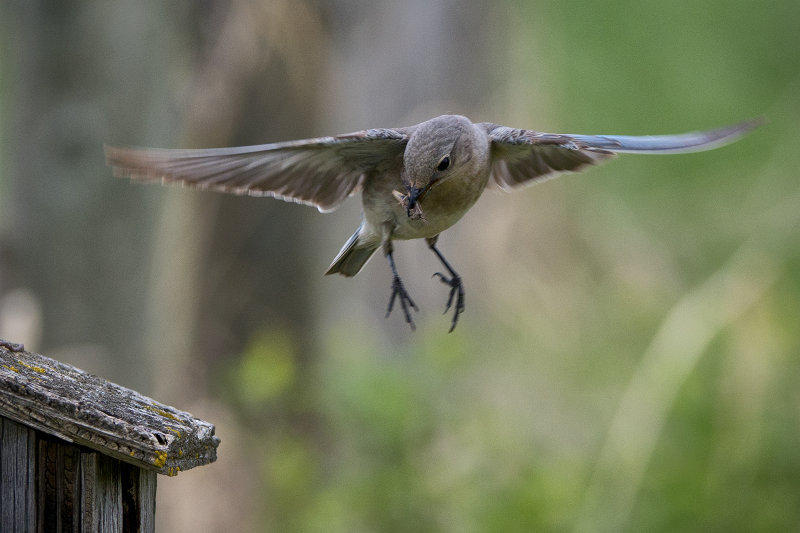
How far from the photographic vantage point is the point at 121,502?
2.41m

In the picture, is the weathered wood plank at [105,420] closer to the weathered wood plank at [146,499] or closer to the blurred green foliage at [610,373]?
the weathered wood plank at [146,499]

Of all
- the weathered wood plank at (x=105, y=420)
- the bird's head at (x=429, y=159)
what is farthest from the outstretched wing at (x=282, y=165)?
the weathered wood plank at (x=105, y=420)

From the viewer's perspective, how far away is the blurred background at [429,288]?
5488mm

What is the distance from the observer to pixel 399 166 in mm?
3473

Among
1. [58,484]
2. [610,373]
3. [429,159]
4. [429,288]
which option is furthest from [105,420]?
Result: [429,288]

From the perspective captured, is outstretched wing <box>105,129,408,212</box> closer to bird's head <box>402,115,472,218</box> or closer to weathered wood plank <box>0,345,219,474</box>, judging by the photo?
bird's head <box>402,115,472,218</box>

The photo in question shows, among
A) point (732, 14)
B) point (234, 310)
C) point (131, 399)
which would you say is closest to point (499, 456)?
point (234, 310)

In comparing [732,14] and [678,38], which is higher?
[678,38]

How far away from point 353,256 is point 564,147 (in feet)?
3.66

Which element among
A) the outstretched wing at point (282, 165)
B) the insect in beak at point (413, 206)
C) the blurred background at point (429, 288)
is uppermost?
the blurred background at point (429, 288)

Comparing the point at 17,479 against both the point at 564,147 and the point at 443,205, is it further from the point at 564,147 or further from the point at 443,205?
the point at 564,147

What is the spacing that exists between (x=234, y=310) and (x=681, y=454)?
3.64 metres

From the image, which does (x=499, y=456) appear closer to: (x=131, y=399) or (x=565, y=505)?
(x=565, y=505)

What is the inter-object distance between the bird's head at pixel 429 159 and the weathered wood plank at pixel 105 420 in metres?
1.05
